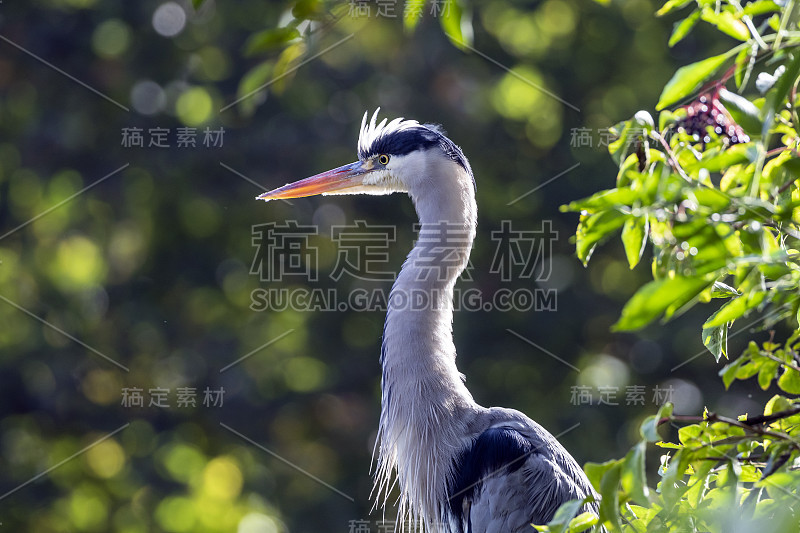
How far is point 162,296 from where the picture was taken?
5.51 m

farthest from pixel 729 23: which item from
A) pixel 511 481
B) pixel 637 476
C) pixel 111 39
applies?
pixel 111 39

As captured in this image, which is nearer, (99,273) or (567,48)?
(99,273)

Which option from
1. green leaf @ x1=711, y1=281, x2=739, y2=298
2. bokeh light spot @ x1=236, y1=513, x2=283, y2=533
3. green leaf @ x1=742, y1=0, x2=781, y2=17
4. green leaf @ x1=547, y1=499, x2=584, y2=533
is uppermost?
green leaf @ x1=742, y1=0, x2=781, y2=17

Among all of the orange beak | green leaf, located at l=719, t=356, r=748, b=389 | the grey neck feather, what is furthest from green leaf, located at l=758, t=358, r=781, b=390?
the orange beak

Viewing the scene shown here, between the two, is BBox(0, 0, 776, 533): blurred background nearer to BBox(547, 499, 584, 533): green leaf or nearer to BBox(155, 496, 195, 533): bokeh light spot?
BBox(155, 496, 195, 533): bokeh light spot

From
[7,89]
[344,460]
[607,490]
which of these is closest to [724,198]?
[607,490]

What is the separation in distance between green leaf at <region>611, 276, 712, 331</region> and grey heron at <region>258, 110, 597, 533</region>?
1.39 metres

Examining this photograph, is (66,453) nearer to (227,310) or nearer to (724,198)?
(227,310)

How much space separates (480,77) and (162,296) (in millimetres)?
2408

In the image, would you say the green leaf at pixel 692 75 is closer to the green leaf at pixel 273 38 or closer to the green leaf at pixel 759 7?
the green leaf at pixel 759 7

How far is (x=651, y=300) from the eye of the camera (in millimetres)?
724

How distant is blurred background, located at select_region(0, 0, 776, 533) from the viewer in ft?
17.2

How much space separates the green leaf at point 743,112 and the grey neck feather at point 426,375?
4.51 feet

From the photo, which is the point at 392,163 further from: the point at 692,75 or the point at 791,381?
the point at 692,75
